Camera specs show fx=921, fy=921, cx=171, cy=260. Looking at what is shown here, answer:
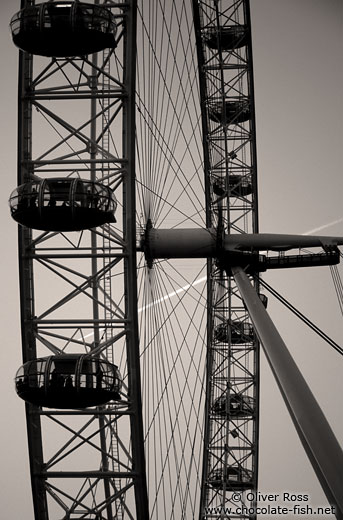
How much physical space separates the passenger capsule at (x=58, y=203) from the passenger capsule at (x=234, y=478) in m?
14.5

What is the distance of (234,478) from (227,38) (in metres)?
13.4

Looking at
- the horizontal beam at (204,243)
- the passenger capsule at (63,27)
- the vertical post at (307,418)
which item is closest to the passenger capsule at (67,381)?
Answer: the vertical post at (307,418)

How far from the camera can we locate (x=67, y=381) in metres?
15.5

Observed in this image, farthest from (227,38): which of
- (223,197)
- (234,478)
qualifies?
(234,478)

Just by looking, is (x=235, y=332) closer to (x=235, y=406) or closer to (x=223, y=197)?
(x=235, y=406)

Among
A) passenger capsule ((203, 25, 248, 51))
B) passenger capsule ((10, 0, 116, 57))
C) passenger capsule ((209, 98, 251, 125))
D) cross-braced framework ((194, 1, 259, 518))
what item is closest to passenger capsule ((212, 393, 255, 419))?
cross-braced framework ((194, 1, 259, 518))

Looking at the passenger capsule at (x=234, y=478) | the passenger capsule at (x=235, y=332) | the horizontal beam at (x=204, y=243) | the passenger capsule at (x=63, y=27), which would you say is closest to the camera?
the passenger capsule at (x=63, y=27)

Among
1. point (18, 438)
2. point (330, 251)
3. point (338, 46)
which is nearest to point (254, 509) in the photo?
point (330, 251)

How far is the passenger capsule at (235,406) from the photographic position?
28.4 meters

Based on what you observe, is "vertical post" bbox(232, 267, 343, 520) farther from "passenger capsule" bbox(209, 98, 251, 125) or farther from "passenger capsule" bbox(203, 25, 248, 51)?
"passenger capsule" bbox(203, 25, 248, 51)

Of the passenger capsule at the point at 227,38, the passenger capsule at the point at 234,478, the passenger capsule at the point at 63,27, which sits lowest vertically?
the passenger capsule at the point at 234,478

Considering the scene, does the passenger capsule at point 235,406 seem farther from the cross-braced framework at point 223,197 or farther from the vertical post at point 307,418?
the vertical post at point 307,418

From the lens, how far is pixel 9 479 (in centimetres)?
4078

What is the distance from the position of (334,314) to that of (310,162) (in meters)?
7.71
